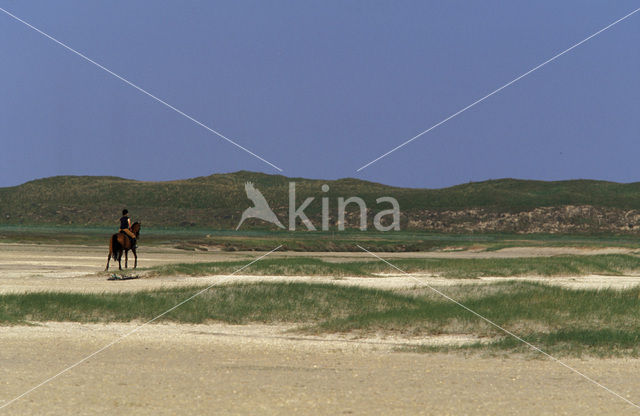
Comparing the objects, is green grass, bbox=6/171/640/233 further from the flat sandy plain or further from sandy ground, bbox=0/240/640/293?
the flat sandy plain

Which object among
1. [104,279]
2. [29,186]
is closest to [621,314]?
[104,279]

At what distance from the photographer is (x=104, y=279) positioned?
→ 31.8 metres

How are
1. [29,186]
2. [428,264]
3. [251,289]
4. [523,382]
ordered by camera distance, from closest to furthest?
[523,382]
[251,289]
[428,264]
[29,186]

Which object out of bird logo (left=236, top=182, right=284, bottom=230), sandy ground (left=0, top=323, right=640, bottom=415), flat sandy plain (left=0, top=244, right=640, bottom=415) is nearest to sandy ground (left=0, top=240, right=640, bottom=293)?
flat sandy plain (left=0, top=244, right=640, bottom=415)

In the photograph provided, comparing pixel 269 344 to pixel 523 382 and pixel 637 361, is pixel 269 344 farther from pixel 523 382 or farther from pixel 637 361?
pixel 637 361

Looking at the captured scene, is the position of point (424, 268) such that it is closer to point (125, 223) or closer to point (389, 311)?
point (125, 223)

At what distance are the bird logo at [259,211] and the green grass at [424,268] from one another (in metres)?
92.3

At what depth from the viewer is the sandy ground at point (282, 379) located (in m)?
10.7

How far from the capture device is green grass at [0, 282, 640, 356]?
1673cm

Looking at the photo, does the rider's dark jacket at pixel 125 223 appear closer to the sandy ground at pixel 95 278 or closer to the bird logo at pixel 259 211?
the sandy ground at pixel 95 278

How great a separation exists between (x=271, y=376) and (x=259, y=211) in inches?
5435

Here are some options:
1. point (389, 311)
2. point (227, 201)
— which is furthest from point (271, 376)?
point (227, 201)

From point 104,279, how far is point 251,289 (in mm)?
11169

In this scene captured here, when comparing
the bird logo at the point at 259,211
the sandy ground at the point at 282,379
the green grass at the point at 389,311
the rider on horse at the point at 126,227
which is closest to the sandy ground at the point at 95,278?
the rider on horse at the point at 126,227
